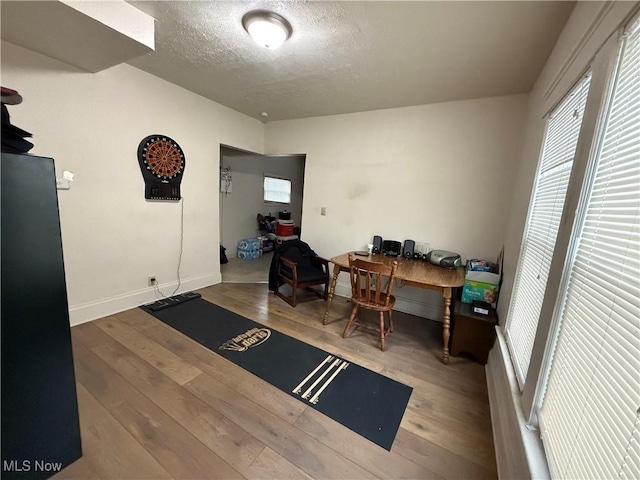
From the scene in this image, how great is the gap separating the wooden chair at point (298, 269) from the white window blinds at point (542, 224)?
77.7 inches

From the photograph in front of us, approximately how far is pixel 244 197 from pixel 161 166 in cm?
267

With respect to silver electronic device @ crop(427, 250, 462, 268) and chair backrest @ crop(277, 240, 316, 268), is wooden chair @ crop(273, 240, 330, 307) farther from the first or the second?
silver electronic device @ crop(427, 250, 462, 268)

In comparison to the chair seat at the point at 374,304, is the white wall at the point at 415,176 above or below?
above

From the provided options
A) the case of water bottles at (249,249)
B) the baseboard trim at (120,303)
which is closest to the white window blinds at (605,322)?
the baseboard trim at (120,303)

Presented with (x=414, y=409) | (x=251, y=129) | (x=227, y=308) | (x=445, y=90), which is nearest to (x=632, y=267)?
(x=414, y=409)

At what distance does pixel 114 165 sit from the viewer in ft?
8.33

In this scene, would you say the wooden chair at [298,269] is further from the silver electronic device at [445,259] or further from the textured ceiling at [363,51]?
the textured ceiling at [363,51]

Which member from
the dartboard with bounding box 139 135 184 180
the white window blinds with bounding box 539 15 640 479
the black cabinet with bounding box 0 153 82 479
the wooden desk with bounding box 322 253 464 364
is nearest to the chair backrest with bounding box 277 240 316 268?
the wooden desk with bounding box 322 253 464 364

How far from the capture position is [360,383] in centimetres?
190

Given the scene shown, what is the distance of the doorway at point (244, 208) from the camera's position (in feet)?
15.8

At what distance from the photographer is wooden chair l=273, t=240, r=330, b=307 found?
313 centimetres

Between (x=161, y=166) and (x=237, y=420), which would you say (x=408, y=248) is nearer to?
(x=237, y=420)

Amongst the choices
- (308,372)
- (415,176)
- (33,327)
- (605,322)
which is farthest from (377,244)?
(33,327)

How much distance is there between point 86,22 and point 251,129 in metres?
2.36
